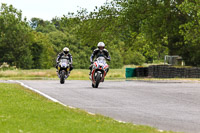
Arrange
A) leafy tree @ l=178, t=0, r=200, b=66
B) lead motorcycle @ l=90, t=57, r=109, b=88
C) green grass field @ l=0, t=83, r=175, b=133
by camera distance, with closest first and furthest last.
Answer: green grass field @ l=0, t=83, r=175, b=133 < lead motorcycle @ l=90, t=57, r=109, b=88 < leafy tree @ l=178, t=0, r=200, b=66

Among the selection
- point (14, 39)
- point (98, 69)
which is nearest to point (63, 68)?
point (98, 69)

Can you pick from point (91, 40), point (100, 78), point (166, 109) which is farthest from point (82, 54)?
point (166, 109)

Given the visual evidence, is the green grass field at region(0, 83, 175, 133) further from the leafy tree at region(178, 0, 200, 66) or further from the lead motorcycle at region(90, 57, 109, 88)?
the leafy tree at region(178, 0, 200, 66)

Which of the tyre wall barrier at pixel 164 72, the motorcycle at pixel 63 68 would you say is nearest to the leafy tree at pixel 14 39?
the tyre wall barrier at pixel 164 72

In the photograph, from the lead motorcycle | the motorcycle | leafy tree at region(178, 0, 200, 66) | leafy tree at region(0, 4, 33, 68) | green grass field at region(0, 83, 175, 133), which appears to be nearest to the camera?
green grass field at region(0, 83, 175, 133)

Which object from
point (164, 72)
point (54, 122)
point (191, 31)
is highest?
point (191, 31)

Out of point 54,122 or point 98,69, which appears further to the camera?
point 98,69

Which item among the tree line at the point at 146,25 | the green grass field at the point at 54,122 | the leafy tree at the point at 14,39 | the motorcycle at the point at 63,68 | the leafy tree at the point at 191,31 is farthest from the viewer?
the leafy tree at the point at 14,39

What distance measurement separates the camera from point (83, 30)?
41094 mm

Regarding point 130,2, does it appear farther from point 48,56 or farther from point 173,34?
point 48,56

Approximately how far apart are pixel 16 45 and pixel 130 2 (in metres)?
44.6

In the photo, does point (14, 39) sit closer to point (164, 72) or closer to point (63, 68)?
point (164, 72)

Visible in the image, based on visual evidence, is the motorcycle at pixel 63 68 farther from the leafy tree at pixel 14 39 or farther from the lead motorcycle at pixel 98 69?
the leafy tree at pixel 14 39

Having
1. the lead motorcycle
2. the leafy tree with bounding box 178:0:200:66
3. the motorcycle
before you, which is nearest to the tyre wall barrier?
the leafy tree with bounding box 178:0:200:66
